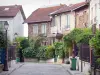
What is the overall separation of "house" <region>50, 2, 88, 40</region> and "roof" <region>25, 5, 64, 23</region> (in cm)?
506

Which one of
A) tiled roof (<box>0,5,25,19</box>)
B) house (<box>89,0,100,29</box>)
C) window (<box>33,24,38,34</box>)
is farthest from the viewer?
window (<box>33,24,38,34</box>)

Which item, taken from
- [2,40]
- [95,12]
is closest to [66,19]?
[95,12]

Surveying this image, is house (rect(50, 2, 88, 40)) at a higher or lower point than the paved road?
higher

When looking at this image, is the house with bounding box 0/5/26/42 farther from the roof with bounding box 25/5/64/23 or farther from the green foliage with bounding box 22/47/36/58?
the green foliage with bounding box 22/47/36/58

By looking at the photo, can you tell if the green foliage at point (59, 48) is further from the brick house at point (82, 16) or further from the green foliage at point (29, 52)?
the green foliage at point (29, 52)

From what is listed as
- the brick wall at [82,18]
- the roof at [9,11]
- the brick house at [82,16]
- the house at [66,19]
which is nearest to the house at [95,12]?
the brick house at [82,16]

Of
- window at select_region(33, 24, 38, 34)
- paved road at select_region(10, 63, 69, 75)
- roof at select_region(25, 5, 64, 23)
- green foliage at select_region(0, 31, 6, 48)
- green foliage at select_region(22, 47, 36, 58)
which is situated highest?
roof at select_region(25, 5, 64, 23)

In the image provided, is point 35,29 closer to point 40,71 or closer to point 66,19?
point 66,19

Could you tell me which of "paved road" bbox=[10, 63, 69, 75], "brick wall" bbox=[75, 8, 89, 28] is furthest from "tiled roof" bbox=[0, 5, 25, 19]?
"paved road" bbox=[10, 63, 69, 75]

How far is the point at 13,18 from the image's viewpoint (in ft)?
208

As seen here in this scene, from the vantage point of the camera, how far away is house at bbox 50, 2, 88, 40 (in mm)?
49487

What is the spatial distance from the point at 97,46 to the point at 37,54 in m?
43.3

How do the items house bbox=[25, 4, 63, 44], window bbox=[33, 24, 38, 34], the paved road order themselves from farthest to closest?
1. window bbox=[33, 24, 38, 34]
2. house bbox=[25, 4, 63, 44]
3. the paved road

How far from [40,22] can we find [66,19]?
1355 centimetres
